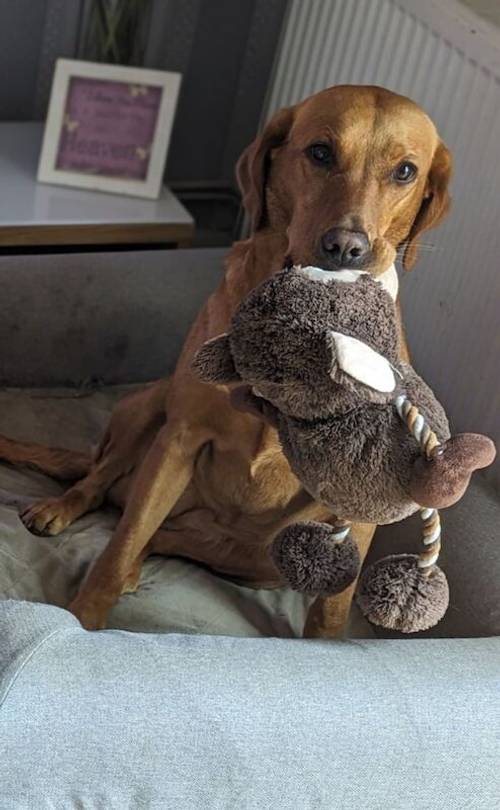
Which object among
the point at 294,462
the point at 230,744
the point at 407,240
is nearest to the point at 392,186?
the point at 407,240

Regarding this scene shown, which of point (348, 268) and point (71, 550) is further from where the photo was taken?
point (71, 550)

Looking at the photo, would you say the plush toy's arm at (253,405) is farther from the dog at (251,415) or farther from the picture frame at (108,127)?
the picture frame at (108,127)

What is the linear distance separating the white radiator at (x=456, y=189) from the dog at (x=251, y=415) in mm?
296

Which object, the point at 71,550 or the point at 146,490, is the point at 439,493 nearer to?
the point at 146,490

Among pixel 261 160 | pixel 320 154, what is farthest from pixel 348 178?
pixel 261 160

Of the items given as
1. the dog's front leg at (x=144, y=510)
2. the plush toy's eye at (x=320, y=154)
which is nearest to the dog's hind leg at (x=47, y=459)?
the dog's front leg at (x=144, y=510)

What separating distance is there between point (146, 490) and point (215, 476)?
0.11m

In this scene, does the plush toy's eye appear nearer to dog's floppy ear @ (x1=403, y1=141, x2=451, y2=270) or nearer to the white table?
dog's floppy ear @ (x1=403, y1=141, x2=451, y2=270)

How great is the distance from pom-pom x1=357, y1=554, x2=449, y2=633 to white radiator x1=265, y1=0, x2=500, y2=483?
2.08 feet

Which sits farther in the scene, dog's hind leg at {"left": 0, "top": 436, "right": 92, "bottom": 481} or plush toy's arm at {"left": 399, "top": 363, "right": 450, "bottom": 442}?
dog's hind leg at {"left": 0, "top": 436, "right": 92, "bottom": 481}

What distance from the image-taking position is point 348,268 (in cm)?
139

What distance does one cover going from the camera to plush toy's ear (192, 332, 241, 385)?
4.10 feet

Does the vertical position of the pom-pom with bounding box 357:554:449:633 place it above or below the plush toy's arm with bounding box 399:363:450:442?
below

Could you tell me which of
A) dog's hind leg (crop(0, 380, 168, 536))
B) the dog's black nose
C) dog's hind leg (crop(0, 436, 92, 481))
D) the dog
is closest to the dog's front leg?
the dog
